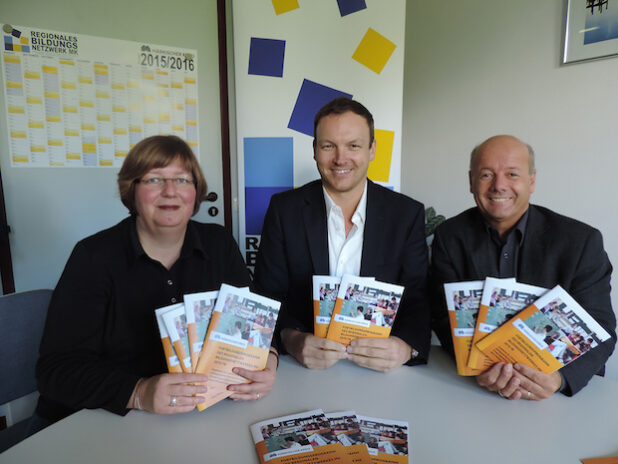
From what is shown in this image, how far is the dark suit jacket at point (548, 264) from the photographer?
1.21m

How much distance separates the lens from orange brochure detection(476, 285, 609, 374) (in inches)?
39.6

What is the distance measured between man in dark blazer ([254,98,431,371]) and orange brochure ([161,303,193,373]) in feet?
1.81

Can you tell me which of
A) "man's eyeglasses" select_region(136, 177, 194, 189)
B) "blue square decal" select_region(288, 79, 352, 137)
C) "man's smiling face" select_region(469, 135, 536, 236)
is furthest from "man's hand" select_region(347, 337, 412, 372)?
"blue square decal" select_region(288, 79, 352, 137)

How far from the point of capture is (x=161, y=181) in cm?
128

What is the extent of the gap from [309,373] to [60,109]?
2390mm

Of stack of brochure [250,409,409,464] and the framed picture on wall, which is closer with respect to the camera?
stack of brochure [250,409,409,464]

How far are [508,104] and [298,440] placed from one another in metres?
2.61

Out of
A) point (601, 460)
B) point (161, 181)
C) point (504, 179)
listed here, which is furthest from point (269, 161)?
point (601, 460)

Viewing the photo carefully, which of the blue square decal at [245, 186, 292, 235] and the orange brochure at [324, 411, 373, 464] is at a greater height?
the blue square decal at [245, 186, 292, 235]

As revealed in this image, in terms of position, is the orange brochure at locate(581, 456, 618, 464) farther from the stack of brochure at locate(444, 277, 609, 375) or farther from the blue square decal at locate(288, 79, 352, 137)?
the blue square decal at locate(288, 79, 352, 137)

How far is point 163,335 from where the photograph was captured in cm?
98

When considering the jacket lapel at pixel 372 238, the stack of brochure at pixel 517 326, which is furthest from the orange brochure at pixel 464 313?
the jacket lapel at pixel 372 238

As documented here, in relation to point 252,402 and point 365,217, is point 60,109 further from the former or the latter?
point 252,402

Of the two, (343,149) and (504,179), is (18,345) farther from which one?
(504,179)
